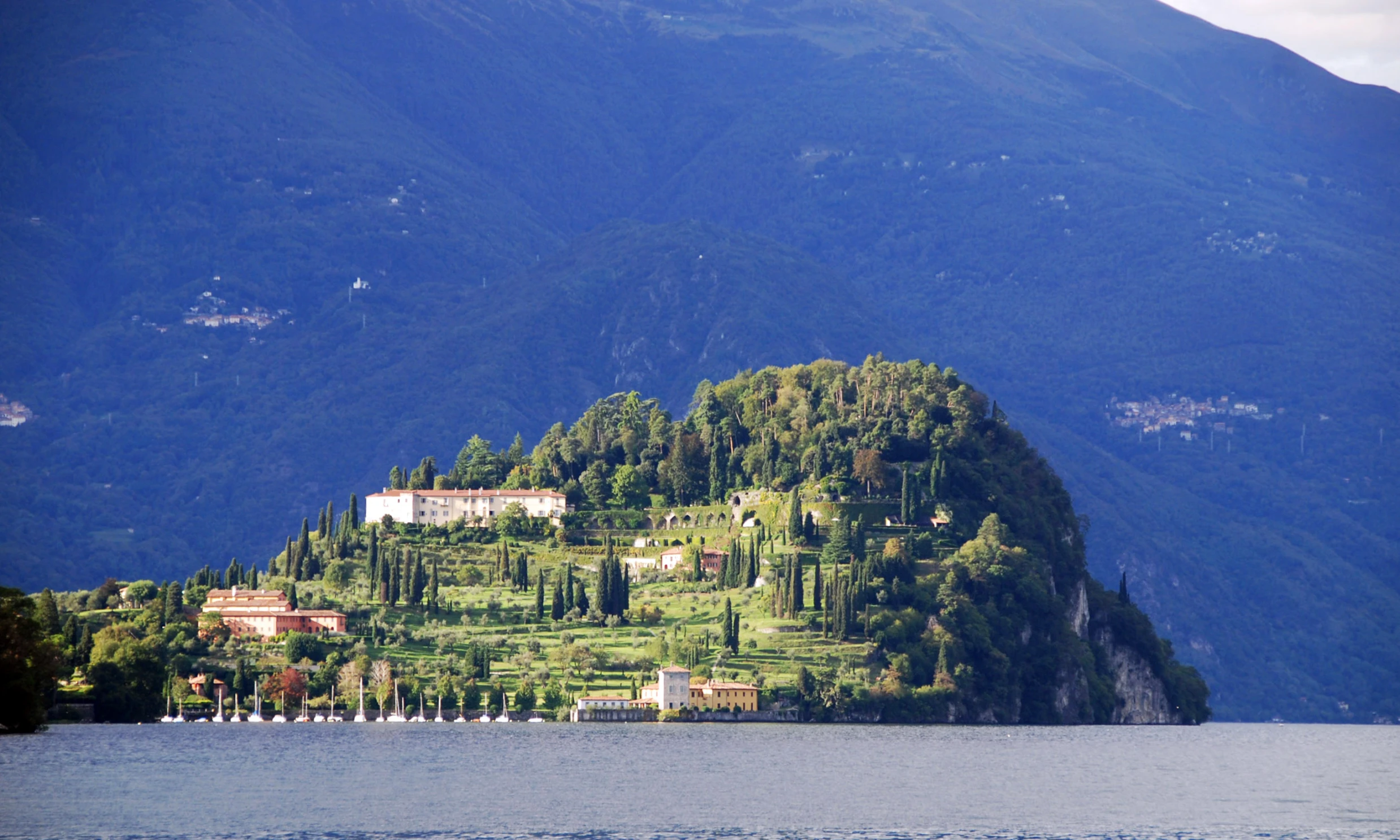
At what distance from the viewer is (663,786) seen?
118 metres

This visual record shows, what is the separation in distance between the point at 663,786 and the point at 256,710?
69.7 metres

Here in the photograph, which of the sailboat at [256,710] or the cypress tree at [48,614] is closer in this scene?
the cypress tree at [48,614]

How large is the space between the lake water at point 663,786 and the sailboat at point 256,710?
28.4ft

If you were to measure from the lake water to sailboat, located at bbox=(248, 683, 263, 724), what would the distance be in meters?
8.67

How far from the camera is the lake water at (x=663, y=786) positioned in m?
100

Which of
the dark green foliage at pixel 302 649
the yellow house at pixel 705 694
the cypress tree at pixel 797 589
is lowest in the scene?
the yellow house at pixel 705 694

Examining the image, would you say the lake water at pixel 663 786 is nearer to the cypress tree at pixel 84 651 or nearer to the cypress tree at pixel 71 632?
the cypress tree at pixel 84 651

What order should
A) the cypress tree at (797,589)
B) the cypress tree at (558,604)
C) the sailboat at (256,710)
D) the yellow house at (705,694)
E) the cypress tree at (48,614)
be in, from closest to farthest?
1. the cypress tree at (48,614)
2. the sailboat at (256,710)
3. the yellow house at (705,694)
4. the cypress tree at (797,589)
5. the cypress tree at (558,604)

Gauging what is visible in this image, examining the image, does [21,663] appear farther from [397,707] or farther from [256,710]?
[397,707]

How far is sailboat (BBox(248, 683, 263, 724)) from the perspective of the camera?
179 meters

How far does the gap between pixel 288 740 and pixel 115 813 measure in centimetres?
5065

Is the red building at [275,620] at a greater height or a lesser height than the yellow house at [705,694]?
greater

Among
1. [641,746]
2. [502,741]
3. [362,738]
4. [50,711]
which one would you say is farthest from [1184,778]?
[50,711]

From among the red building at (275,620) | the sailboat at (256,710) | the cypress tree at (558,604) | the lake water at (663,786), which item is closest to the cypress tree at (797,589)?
the cypress tree at (558,604)
